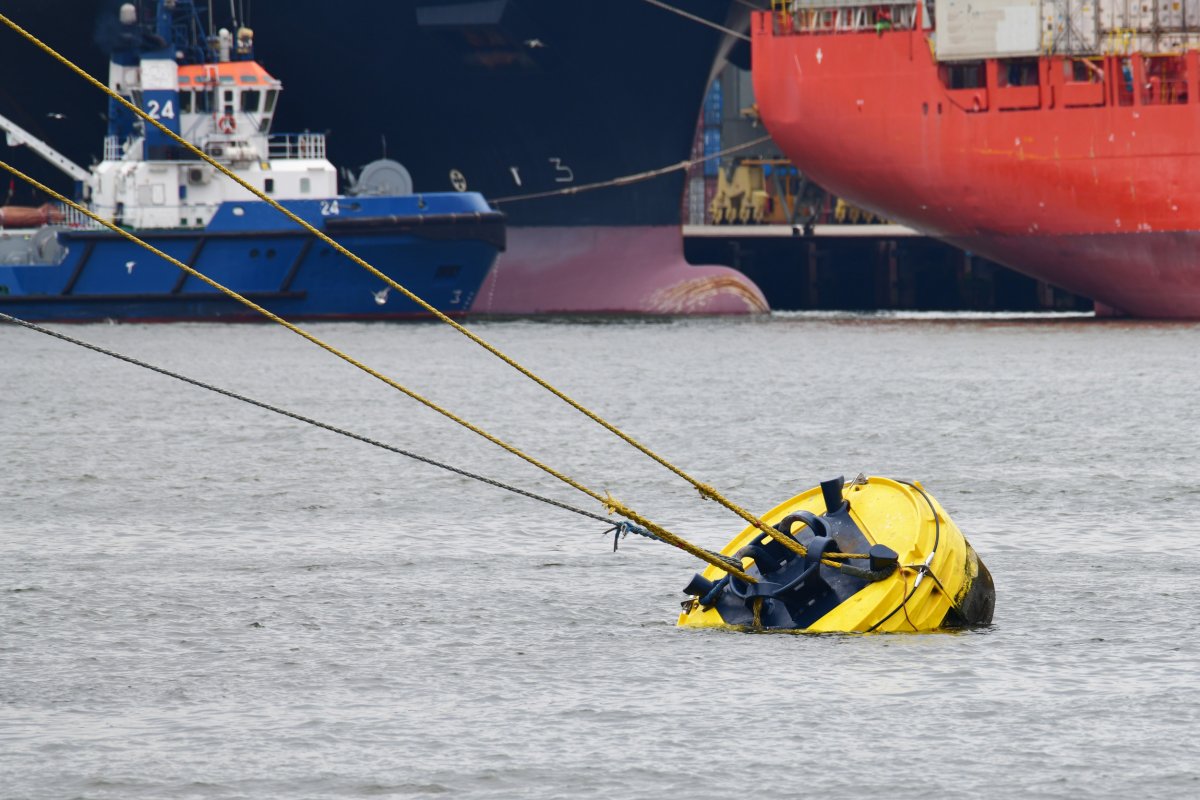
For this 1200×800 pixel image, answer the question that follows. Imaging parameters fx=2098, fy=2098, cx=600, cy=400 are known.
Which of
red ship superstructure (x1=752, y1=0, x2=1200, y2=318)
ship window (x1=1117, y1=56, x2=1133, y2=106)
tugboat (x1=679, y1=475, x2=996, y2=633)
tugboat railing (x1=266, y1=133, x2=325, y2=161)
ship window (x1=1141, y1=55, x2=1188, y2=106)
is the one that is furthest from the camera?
tugboat railing (x1=266, y1=133, x2=325, y2=161)

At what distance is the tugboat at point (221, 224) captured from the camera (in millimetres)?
41719

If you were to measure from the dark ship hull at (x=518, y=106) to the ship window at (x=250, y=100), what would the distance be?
7.34 feet

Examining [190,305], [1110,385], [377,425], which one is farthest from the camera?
[190,305]

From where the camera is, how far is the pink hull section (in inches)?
1834

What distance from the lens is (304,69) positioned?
4566cm

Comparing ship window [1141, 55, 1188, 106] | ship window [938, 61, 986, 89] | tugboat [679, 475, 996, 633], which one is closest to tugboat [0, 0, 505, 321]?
ship window [938, 61, 986, 89]

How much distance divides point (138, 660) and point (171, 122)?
33.7 meters

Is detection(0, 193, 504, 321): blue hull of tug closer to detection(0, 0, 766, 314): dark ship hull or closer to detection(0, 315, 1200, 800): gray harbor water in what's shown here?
detection(0, 0, 766, 314): dark ship hull

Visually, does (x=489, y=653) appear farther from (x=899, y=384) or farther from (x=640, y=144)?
(x=640, y=144)

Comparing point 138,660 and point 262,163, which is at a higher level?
point 262,163

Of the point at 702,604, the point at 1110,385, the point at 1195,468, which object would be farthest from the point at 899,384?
the point at 702,604

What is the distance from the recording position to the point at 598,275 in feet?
154

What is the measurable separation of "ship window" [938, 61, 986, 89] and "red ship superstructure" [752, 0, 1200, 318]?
0.03 meters

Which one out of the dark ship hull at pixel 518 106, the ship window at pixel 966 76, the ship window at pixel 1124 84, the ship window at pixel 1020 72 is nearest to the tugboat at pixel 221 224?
the dark ship hull at pixel 518 106
